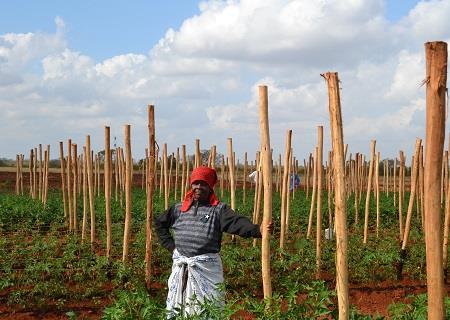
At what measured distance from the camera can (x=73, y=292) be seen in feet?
23.6

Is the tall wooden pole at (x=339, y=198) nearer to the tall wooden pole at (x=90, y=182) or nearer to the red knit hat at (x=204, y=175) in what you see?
the red knit hat at (x=204, y=175)

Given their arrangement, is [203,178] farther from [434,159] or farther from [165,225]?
[434,159]

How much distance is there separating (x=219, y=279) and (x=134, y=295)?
0.67 meters

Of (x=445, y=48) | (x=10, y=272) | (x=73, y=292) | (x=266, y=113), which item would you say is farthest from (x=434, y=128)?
(x=10, y=272)

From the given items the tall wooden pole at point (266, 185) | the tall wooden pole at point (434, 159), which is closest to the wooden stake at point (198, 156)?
the tall wooden pole at point (266, 185)

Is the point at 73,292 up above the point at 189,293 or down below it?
below

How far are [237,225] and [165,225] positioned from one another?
696mm

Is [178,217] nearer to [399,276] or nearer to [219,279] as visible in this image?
[219,279]

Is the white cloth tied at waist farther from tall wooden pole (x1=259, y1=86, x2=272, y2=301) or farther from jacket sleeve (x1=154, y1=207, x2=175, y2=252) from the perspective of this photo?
tall wooden pole (x1=259, y1=86, x2=272, y2=301)

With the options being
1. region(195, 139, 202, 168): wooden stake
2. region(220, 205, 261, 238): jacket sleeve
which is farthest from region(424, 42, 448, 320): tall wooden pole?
region(195, 139, 202, 168): wooden stake

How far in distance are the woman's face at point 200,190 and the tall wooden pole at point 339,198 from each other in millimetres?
1171

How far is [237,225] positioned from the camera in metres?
4.35

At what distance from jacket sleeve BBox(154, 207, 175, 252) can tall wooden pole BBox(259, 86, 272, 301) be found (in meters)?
0.86

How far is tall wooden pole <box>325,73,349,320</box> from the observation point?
3.57 m
